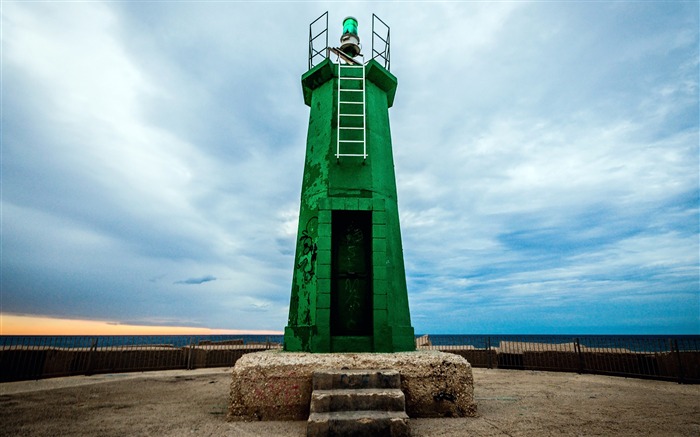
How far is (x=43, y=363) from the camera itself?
11.7m

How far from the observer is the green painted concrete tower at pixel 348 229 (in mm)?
6977

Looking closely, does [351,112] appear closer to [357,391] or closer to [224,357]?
[357,391]

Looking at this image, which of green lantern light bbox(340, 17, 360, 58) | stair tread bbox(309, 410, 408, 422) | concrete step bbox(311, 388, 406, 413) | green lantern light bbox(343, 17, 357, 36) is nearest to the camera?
stair tread bbox(309, 410, 408, 422)

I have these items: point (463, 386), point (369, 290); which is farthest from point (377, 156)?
point (463, 386)

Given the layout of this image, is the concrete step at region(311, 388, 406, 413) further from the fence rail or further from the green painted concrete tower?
the fence rail

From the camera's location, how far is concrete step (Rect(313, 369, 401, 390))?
5504 mm

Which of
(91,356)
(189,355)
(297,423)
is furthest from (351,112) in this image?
(189,355)

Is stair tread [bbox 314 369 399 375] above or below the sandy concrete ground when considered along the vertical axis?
above

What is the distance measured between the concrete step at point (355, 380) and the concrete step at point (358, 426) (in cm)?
64

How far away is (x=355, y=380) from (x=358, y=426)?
0.79m

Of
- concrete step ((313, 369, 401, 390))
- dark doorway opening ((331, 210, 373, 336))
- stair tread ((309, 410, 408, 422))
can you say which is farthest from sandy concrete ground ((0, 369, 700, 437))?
dark doorway opening ((331, 210, 373, 336))

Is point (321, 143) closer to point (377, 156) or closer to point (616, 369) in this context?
point (377, 156)

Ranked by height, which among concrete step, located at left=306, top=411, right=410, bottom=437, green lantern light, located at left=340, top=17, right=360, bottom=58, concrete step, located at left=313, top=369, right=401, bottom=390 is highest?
green lantern light, located at left=340, top=17, right=360, bottom=58

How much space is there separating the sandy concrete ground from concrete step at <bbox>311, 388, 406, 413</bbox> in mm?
417
